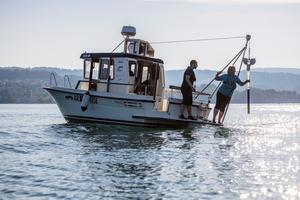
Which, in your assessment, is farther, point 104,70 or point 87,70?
point 87,70

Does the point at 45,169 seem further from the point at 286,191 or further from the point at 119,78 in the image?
the point at 119,78

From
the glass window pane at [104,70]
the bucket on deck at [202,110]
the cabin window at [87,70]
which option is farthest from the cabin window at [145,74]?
the bucket on deck at [202,110]

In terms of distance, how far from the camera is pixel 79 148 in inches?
585

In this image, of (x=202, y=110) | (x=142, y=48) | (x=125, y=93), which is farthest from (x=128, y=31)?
(x=202, y=110)

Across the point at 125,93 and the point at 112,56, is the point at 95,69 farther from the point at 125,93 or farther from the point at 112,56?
the point at 125,93

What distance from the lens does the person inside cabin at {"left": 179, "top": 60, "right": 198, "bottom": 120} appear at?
23.2 m

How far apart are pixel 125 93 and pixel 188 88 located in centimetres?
324

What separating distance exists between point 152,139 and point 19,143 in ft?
16.7

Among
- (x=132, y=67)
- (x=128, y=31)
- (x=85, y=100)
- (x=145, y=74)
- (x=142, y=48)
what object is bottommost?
(x=85, y=100)

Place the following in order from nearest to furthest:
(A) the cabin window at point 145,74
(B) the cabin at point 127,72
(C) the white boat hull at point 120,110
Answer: (C) the white boat hull at point 120,110, (B) the cabin at point 127,72, (A) the cabin window at point 145,74

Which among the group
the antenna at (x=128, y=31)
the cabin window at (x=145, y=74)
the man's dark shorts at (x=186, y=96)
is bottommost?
the man's dark shorts at (x=186, y=96)

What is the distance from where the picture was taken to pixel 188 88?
23266mm

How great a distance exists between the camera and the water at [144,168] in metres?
8.90

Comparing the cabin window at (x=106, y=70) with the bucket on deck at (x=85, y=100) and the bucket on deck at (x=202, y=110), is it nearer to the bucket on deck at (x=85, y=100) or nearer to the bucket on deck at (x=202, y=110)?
the bucket on deck at (x=85, y=100)
